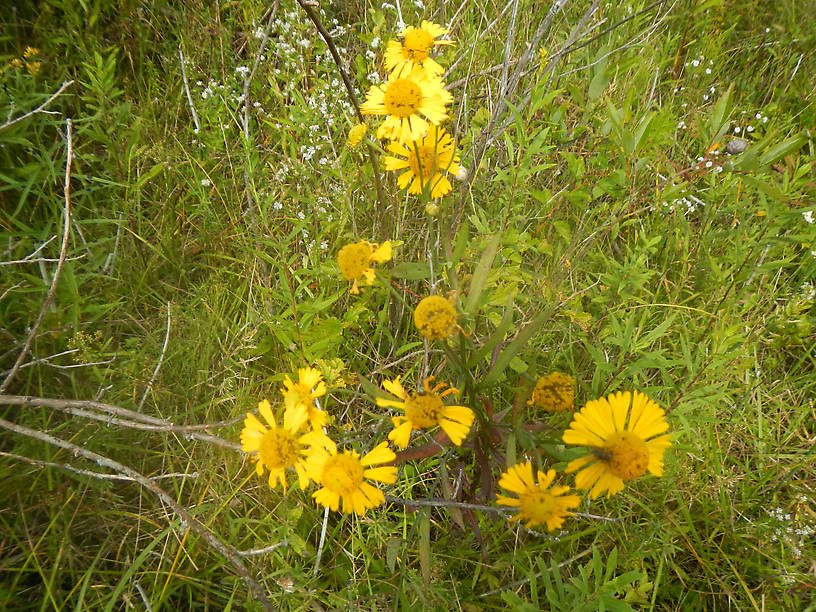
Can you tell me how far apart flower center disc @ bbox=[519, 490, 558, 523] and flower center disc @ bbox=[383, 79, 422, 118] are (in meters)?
1.04

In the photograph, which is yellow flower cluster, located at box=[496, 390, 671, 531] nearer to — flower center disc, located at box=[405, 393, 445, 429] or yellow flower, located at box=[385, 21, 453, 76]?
flower center disc, located at box=[405, 393, 445, 429]

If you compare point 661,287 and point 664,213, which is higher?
point 664,213

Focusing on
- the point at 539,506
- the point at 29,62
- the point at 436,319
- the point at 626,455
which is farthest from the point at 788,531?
the point at 29,62

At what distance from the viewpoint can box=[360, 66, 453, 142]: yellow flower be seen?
1.36 meters

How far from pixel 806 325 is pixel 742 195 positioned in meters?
0.58

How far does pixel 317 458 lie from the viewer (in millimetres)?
1193

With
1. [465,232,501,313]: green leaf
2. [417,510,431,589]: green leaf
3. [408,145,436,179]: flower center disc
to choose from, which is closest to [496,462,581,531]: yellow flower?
[417,510,431,589]: green leaf

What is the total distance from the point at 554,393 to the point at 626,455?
0.22 metres

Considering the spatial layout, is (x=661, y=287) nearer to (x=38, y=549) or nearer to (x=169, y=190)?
(x=169, y=190)

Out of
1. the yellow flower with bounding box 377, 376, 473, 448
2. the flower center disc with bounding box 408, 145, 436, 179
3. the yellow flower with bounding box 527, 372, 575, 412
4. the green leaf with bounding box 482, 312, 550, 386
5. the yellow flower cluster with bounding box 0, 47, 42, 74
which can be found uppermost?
the yellow flower cluster with bounding box 0, 47, 42, 74

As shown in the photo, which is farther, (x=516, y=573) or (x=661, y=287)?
(x=661, y=287)

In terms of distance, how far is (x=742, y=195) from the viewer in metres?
2.01

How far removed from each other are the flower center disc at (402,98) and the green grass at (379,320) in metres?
0.33

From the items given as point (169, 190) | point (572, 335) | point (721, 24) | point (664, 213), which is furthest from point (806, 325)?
point (169, 190)
